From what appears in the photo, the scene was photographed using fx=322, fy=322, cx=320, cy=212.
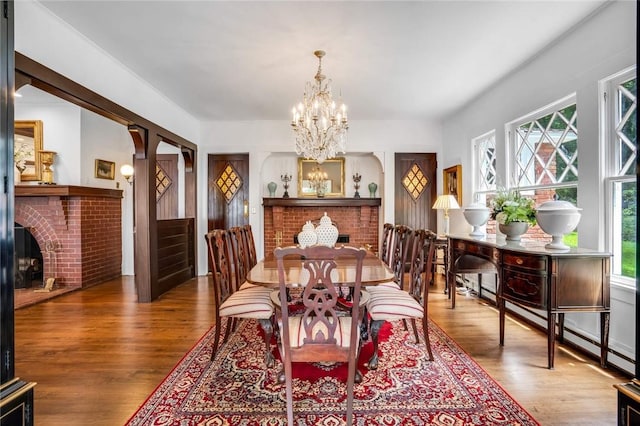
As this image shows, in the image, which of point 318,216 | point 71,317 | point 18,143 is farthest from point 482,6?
point 18,143

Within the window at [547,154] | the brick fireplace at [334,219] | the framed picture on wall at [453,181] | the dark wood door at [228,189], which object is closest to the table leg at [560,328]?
the window at [547,154]

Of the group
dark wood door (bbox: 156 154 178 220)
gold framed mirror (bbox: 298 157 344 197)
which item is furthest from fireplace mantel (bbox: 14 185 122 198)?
gold framed mirror (bbox: 298 157 344 197)

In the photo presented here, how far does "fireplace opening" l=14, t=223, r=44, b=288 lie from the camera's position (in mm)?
4609

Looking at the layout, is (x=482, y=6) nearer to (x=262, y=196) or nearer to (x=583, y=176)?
(x=583, y=176)

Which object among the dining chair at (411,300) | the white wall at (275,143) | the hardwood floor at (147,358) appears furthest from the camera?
the white wall at (275,143)

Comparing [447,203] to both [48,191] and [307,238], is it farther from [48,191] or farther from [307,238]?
[48,191]

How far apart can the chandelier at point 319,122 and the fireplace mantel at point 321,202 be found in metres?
2.28

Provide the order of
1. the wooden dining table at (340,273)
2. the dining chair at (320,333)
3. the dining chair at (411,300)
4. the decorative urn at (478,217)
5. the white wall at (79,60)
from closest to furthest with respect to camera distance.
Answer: the dining chair at (320,333), the wooden dining table at (340,273), the dining chair at (411,300), the white wall at (79,60), the decorative urn at (478,217)

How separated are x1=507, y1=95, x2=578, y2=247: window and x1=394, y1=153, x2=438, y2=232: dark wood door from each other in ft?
6.65

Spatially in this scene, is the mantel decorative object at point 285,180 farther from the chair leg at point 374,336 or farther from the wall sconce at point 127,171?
the chair leg at point 374,336

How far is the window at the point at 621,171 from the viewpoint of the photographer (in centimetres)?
231

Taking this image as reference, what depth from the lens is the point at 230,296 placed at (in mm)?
2547

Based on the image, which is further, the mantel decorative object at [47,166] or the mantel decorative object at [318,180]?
the mantel decorative object at [318,180]

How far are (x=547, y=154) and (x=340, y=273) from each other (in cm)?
255
